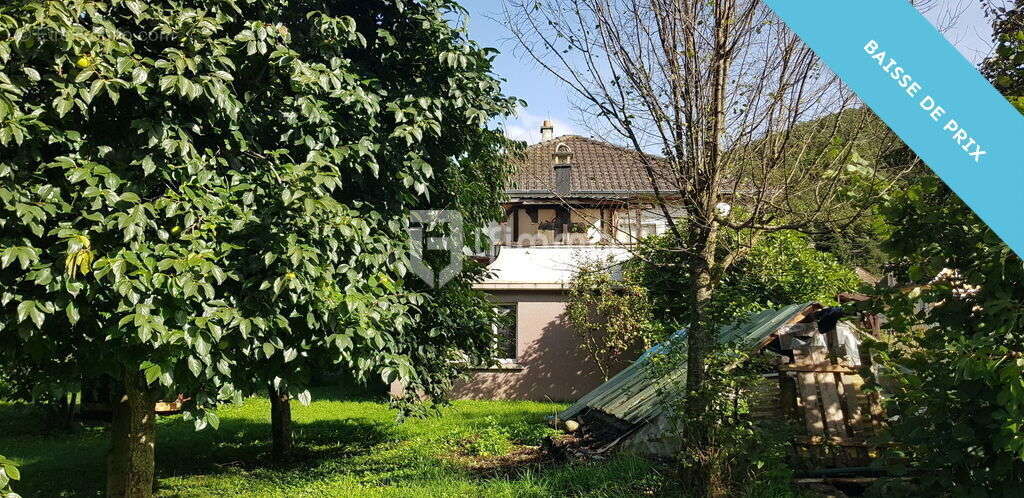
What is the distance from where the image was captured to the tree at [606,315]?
15445 mm

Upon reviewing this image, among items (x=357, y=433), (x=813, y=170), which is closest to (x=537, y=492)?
(x=813, y=170)

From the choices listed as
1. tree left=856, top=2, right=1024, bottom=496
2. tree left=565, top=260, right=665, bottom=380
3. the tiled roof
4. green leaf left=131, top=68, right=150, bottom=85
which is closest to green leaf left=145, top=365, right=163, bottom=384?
green leaf left=131, top=68, right=150, bottom=85

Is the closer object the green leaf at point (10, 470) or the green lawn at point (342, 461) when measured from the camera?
the green leaf at point (10, 470)

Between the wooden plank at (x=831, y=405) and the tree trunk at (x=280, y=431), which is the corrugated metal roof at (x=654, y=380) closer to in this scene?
the wooden plank at (x=831, y=405)

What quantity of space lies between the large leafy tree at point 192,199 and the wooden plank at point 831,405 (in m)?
4.20

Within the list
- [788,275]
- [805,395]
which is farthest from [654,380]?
[788,275]

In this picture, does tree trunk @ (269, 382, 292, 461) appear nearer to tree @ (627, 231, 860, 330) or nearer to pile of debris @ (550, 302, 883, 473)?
pile of debris @ (550, 302, 883, 473)

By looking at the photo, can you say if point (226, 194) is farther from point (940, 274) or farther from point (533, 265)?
point (533, 265)

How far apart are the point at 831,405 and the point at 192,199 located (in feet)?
19.9

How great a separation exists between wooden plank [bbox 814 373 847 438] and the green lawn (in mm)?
1752

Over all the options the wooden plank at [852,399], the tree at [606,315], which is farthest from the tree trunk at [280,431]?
the wooden plank at [852,399]

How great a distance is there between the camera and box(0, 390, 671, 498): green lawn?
7.43 m

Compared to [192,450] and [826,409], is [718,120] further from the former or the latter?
[192,450]

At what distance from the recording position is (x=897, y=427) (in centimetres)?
471
